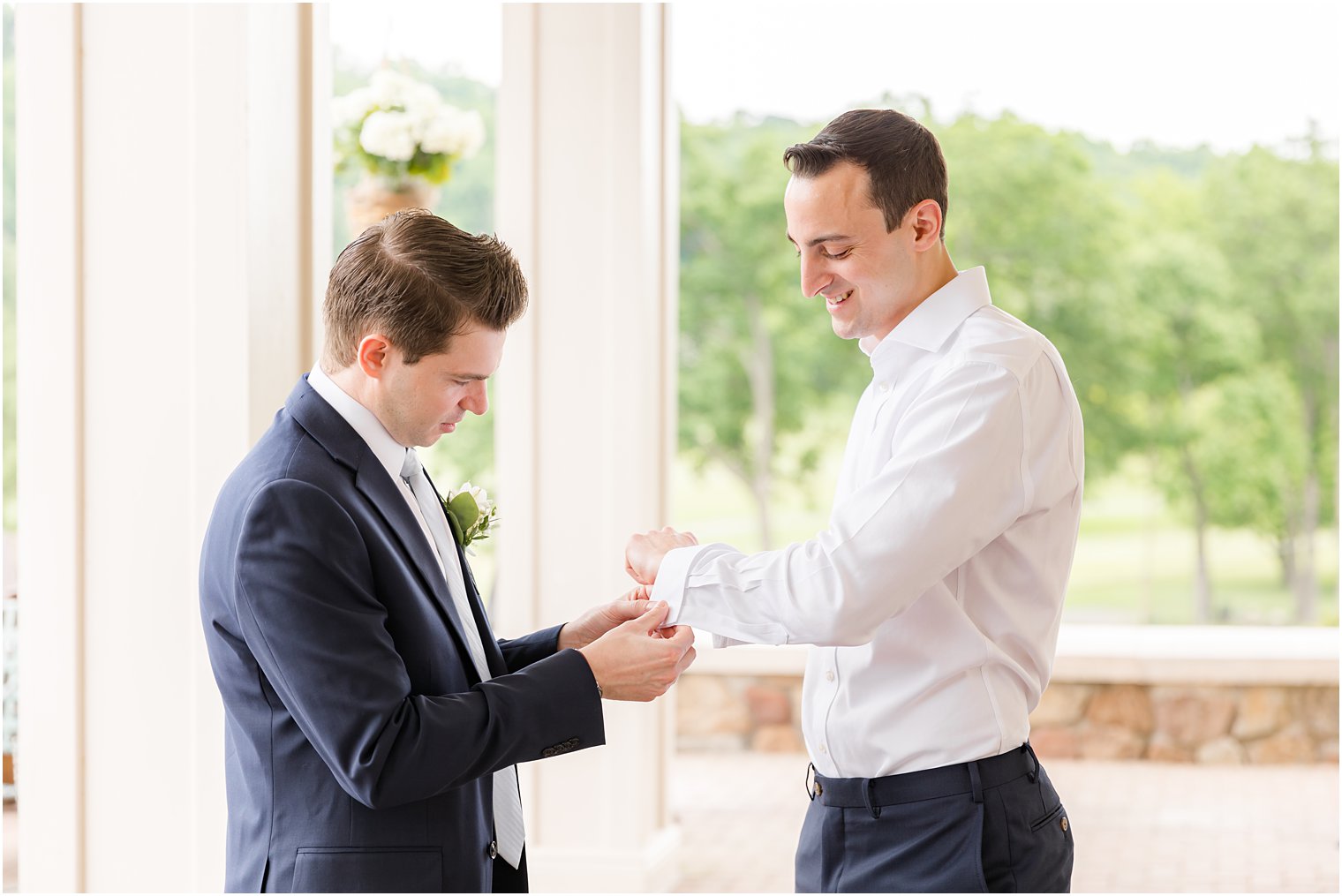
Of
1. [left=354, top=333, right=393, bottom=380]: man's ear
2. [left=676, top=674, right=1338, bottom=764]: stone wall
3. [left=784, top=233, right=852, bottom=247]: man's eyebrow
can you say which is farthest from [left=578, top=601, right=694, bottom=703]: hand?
[left=676, top=674, right=1338, bottom=764]: stone wall

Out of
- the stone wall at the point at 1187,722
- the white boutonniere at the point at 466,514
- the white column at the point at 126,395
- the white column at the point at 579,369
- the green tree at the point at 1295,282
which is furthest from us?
the green tree at the point at 1295,282

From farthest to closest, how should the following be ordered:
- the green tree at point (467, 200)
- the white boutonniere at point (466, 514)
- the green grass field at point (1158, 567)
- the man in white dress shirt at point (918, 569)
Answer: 1. the green tree at point (467, 200)
2. the green grass field at point (1158, 567)
3. the white boutonniere at point (466, 514)
4. the man in white dress shirt at point (918, 569)

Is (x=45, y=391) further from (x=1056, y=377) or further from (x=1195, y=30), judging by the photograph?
(x=1195, y=30)

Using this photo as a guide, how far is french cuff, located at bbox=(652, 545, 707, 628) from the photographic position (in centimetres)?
200

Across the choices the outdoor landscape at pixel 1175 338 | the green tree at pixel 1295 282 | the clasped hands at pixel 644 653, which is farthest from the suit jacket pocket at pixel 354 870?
the green tree at pixel 1295 282

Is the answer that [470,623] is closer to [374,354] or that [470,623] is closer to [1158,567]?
[374,354]

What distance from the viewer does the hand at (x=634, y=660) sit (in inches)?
73.4

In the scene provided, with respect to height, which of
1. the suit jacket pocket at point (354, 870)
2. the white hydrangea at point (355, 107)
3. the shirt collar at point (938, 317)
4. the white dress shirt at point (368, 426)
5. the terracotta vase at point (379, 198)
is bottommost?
the suit jacket pocket at point (354, 870)

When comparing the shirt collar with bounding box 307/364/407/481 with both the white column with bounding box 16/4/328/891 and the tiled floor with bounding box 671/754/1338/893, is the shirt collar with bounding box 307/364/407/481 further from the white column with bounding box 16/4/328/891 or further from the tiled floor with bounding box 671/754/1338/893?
the tiled floor with bounding box 671/754/1338/893

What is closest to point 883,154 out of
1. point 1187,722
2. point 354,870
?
point 354,870

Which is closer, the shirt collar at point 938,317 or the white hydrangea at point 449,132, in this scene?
the shirt collar at point 938,317

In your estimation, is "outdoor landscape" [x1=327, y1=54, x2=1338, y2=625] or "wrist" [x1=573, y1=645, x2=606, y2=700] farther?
"outdoor landscape" [x1=327, y1=54, x2=1338, y2=625]

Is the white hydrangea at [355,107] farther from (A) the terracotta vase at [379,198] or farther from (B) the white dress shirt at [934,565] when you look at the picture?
(B) the white dress shirt at [934,565]

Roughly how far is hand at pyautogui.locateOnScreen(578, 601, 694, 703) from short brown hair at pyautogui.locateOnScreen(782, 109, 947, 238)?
2.38 feet
